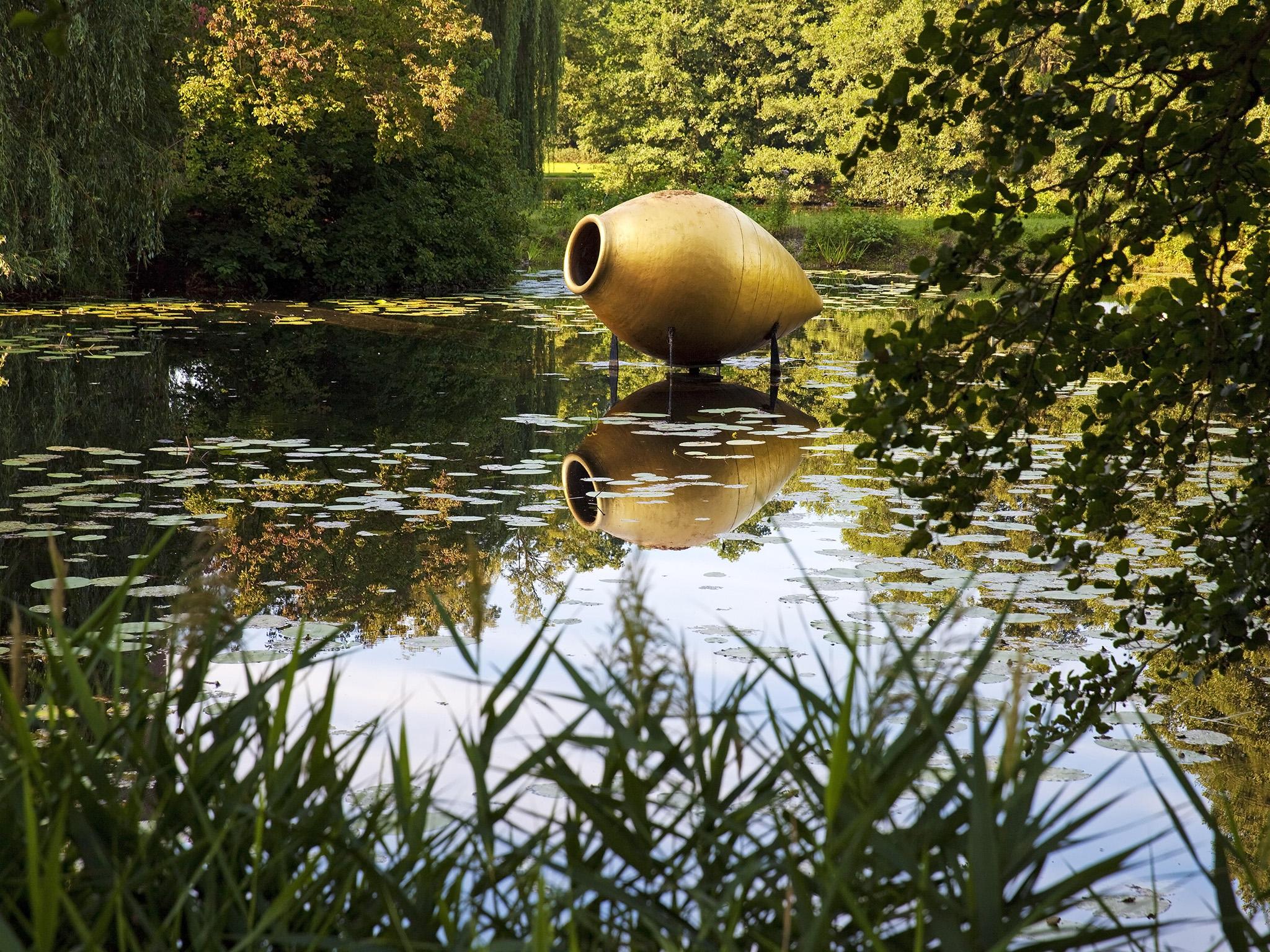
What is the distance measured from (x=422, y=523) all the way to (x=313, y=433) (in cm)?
274

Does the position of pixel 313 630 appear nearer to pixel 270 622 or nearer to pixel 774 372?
pixel 270 622

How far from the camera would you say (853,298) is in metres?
20.4

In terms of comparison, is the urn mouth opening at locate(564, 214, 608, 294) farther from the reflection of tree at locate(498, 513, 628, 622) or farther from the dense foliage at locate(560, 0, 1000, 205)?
the dense foliage at locate(560, 0, 1000, 205)

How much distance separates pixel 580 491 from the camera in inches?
263

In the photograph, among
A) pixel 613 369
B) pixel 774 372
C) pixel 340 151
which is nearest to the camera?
pixel 774 372

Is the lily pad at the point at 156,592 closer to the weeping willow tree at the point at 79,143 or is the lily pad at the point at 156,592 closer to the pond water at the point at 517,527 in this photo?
the pond water at the point at 517,527

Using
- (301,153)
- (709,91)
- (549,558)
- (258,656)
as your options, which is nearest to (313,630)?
(258,656)

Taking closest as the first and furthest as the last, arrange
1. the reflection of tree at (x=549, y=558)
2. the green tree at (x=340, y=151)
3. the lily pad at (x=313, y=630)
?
the lily pad at (x=313, y=630) → the reflection of tree at (x=549, y=558) → the green tree at (x=340, y=151)

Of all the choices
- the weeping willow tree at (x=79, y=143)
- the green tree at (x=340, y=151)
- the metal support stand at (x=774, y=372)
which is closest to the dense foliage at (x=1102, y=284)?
the metal support stand at (x=774, y=372)

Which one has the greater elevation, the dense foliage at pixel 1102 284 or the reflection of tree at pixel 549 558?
the dense foliage at pixel 1102 284

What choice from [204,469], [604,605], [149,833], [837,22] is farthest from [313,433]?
[837,22]

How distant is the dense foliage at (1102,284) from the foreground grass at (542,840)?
675mm

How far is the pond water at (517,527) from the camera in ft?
12.4

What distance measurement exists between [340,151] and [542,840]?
772 inches
